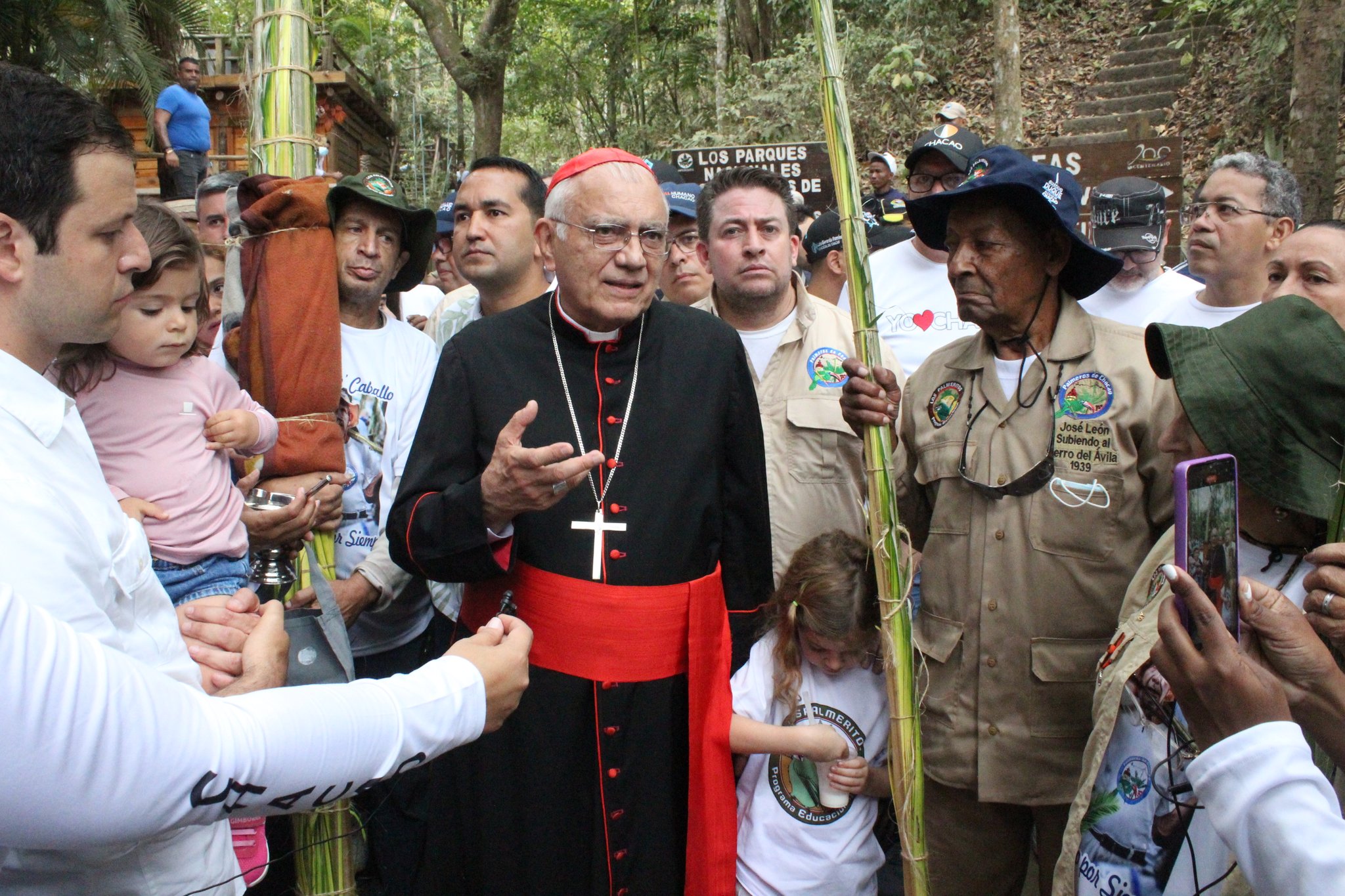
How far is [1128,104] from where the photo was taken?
14938 mm

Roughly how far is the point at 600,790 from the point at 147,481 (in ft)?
4.94

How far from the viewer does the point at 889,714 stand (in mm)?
2662

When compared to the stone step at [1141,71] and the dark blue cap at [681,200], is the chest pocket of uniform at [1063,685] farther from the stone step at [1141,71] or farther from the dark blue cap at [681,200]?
the stone step at [1141,71]

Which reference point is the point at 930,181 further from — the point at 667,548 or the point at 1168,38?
the point at 1168,38

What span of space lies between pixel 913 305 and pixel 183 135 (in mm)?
11083

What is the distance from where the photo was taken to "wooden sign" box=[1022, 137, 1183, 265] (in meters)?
7.18

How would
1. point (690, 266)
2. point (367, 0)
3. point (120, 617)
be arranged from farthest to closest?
point (367, 0) < point (690, 266) < point (120, 617)

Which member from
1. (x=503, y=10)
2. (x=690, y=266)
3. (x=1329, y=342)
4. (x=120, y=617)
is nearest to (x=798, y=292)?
(x=690, y=266)

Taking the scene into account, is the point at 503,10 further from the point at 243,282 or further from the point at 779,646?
the point at 779,646

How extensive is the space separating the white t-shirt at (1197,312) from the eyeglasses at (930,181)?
1385mm

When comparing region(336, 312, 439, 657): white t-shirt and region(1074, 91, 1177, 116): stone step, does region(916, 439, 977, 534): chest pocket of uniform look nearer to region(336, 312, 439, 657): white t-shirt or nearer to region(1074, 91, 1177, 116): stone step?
region(336, 312, 439, 657): white t-shirt

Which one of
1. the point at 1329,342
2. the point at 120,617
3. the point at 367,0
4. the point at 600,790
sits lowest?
the point at 600,790

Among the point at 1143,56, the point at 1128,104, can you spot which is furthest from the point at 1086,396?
the point at 1143,56

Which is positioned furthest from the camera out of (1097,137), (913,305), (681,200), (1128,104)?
(1128,104)
